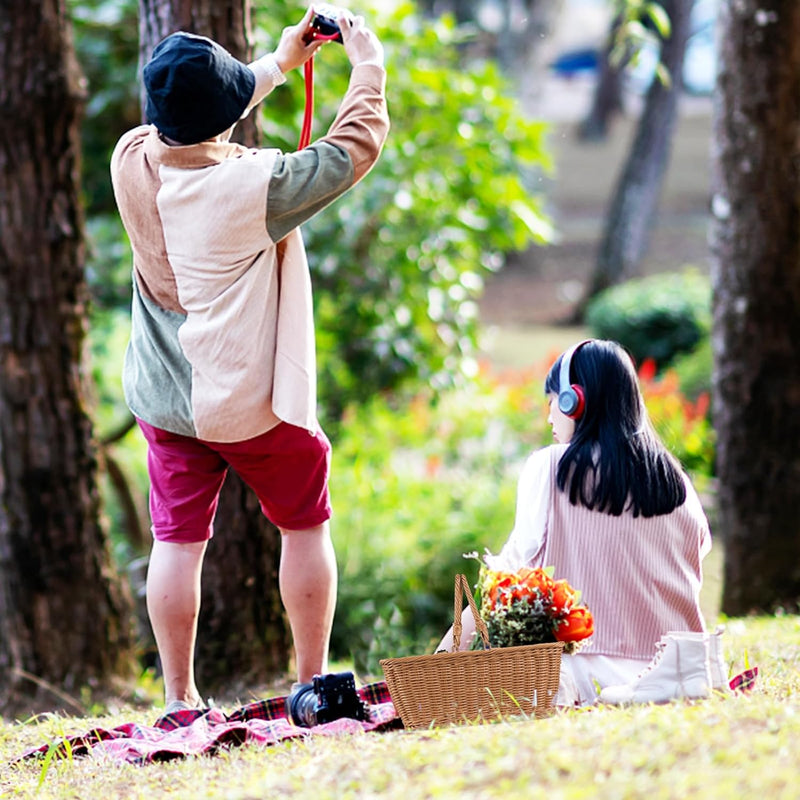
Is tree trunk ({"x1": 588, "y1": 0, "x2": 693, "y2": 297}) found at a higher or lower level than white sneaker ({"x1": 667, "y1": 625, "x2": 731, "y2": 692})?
higher

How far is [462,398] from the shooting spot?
36.1ft

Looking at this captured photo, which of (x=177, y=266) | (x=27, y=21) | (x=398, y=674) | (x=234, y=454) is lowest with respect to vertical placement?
(x=398, y=674)

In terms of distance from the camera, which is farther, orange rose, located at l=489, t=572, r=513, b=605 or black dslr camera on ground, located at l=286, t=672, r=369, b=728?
black dslr camera on ground, located at l=286, t=672, r=369, b=728

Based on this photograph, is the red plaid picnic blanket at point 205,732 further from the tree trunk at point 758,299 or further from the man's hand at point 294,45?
the tree trunk at point 758,299

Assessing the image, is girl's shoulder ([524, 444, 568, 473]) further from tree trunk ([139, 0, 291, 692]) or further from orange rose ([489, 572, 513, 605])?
tree trunk ([139, 0, 291, 692])

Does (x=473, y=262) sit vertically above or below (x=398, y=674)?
above

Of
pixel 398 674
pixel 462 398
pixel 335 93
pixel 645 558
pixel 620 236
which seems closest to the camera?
pixel 398 674

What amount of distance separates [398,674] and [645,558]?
2.54 ft

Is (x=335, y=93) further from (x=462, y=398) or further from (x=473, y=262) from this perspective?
(x=462, y=398)

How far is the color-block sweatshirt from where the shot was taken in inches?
140

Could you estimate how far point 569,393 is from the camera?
3.60 m

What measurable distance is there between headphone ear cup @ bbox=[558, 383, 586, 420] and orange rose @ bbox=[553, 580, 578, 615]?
535mm

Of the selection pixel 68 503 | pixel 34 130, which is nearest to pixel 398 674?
pixel 68 503

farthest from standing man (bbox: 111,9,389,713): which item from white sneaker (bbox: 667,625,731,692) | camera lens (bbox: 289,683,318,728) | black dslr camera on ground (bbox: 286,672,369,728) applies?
white sneaker (bbox: 667,625,731,692)
